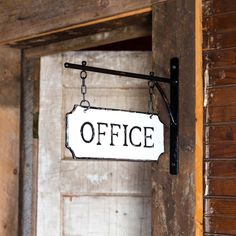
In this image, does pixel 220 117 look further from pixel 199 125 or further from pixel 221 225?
pixel 221 225

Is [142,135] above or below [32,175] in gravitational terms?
above

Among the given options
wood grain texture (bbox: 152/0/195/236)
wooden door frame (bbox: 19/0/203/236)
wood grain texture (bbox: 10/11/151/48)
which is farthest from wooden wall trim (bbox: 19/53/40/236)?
wood grain texture (bbox: 152/0/195/236)

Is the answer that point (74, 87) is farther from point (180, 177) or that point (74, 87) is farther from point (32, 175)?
point (180, 177)

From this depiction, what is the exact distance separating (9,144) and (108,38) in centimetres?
72

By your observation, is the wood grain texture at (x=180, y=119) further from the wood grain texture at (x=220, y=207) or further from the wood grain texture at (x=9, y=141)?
the wood grain texture at (x=9, y=141)

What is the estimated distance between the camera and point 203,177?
178cm

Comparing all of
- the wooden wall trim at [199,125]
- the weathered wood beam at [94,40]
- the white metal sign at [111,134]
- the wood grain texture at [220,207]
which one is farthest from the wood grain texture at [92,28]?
the wood grain texture at [220,207]

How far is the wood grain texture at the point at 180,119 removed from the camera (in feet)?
5.84

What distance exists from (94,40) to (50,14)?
223mm

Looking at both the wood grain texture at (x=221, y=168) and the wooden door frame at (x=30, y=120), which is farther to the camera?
the wooden door frame at (x=30, y=120)

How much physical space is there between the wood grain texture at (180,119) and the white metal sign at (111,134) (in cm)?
11

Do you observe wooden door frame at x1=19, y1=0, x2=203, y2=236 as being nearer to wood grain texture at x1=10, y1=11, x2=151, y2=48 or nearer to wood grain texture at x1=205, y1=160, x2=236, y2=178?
wood grain texture at x1=10, y1=11, x2=151, y2=48

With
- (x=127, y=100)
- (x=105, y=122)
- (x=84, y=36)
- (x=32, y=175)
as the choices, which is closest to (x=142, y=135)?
(x=105, y=122)

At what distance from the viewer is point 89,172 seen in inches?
96.2
